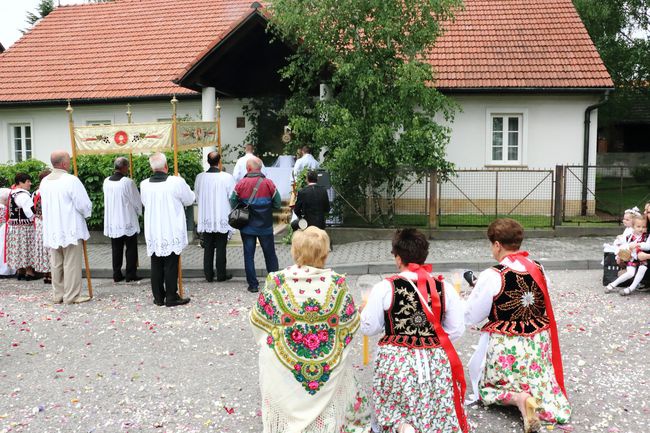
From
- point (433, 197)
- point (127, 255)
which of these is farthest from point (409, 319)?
point (433, 197)

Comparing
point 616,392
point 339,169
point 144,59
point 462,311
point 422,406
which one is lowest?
point 616,392

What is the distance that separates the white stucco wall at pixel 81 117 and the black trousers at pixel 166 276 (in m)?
10.3

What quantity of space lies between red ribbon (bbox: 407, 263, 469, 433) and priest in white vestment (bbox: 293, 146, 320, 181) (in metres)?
9.53

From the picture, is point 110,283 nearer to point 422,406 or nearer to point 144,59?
point 422,406

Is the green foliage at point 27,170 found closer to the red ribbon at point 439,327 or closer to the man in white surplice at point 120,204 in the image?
the man in white surplice at point 120,204

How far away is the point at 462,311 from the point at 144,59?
18.7 metres

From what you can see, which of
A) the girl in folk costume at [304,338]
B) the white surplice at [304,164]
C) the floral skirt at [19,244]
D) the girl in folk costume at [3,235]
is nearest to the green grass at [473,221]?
the white surplice at [304,164]

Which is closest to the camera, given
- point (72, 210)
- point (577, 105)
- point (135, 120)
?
point (72, 210)

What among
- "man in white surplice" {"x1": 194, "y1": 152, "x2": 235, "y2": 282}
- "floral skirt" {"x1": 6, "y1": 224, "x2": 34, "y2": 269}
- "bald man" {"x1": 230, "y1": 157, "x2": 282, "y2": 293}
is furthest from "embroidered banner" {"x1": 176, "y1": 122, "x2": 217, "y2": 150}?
"floral skirt" {"x1": 6, "y1": 224, "x2": 34, "y2": 269}

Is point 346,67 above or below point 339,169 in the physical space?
above

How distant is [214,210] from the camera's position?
9.74 metres

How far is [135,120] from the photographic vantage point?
19547mm

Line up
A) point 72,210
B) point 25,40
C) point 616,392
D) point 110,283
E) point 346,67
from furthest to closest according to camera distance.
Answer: point 25,40
point 346,67
point 110,283
point 72,210
point 616,392

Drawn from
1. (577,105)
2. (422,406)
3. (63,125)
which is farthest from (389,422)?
(63,125)
